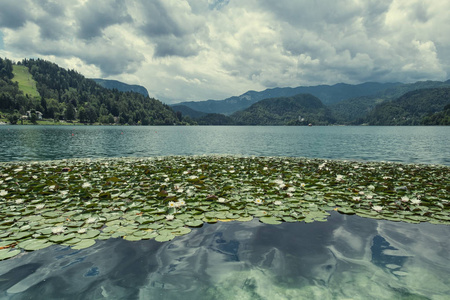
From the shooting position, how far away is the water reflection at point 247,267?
5.34 m

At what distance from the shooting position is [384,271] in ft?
20.2

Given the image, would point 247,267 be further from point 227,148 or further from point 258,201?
point 227,148

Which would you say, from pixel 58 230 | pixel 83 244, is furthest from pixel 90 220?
pixel 83 244

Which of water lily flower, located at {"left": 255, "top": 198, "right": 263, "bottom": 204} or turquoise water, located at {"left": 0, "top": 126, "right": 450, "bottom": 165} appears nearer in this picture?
water lily flower, located at {"left": 255, "top": 198, "right": 263, "bottom": 204}

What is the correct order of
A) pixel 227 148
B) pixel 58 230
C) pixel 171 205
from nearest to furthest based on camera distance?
1. pixel 58 230
2. pixel 171 205
3. pixel 227 148

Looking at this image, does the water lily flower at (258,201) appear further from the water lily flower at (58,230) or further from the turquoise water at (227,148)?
the turquoise water at (227,148)

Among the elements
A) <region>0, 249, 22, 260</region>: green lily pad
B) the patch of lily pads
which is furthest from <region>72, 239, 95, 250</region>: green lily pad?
<region>0, 249, 22, 260</region>: green lily pad

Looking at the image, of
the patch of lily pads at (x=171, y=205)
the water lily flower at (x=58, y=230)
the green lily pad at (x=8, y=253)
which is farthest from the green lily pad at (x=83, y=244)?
the green lily pad at (x=8, y=253)

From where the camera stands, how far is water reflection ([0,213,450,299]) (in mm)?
5344

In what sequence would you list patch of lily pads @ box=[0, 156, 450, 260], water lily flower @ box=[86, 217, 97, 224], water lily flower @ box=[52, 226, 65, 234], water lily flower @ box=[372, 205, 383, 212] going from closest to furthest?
water lily flower @ box=[52, 226, 65, 234], patch of lily pads @ box=[0, 156, 450, 260], water lily flower @ box=[86, 217, 97, 224], water lily flower @ box=[372, 205, 383, 212]

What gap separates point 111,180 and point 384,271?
48.7ft

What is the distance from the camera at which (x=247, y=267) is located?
6328 millimetres

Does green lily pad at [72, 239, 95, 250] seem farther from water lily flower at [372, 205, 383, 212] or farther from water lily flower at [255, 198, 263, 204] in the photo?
water lily flower at [372, 205, 383, 212]

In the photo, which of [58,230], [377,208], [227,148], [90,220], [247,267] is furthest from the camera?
[227,148]
